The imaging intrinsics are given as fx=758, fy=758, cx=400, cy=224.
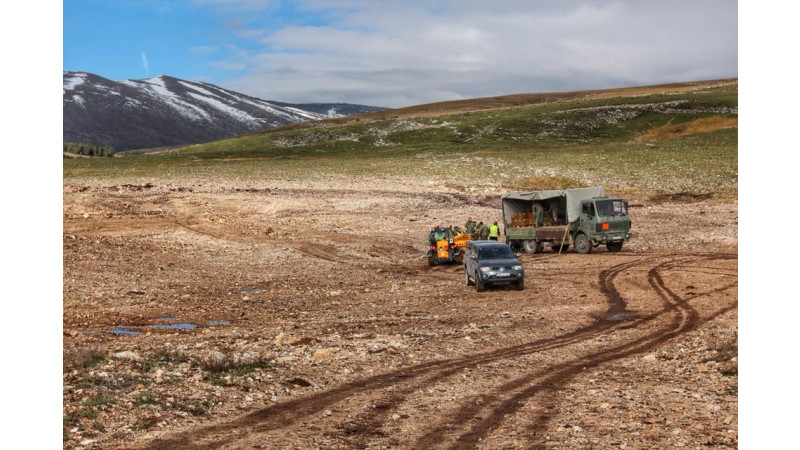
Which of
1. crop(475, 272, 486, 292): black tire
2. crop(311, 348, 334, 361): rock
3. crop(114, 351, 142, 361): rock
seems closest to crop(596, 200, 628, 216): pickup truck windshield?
crop(475, 272, 486, 292): black tire

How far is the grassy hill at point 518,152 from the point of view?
64.4 m

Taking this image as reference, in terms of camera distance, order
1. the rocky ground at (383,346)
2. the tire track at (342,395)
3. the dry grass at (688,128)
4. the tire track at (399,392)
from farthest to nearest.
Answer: the dry grass at (688,128) < the rocky ground at (383,346) < the tire track at (399,392) < the tire track at (342,395)

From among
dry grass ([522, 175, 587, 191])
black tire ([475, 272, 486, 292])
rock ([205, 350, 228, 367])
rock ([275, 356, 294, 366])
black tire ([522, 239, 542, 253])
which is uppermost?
dry grass ([522, 175, 587, 191])

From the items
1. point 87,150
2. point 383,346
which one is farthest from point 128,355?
point 87,150

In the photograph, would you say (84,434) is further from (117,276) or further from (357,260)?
(357,260)

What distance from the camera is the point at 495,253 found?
82.7 ft

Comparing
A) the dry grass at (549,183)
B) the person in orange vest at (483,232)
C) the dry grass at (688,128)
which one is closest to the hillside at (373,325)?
the person in orange vest at (483,232)

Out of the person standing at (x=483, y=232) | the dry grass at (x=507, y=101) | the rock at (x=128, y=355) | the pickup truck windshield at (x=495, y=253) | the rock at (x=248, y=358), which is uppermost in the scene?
the dry grass at (x=507, y=101)

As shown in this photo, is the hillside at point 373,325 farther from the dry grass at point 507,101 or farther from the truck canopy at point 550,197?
the dry grass at point 507,101

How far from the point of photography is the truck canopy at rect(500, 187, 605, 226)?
35469mm

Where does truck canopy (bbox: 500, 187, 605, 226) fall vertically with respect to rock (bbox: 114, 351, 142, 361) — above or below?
above

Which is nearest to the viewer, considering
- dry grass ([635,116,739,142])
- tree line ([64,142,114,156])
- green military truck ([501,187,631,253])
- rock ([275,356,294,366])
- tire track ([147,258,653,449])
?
tire track ([147,258,653,449])

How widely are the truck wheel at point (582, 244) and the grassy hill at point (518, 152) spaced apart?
974 inches

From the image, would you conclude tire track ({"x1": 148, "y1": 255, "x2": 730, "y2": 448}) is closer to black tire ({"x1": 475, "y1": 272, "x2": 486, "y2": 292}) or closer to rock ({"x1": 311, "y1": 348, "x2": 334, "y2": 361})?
rock ({"x1": 311, "y1": 348, "x2": 334, "y2": 361})
